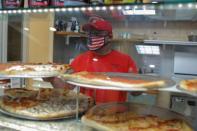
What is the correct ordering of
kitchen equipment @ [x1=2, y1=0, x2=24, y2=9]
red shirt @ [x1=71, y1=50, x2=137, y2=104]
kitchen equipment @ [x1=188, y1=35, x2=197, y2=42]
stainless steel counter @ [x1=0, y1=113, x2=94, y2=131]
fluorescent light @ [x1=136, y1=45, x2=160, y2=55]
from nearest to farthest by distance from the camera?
1. stainless steel counter @ [x1=0, y1=113, x2=94, y2=131]
2. kitchen equipment @ [x1=2, y1=0, x2=24, y2=9]
3. red shirt @ [x1=71, y1=50, x2=137, y2=104]
4. fluorescent light @ [x1=136, y1=45, x2=160, y2=55]
5. kitchen equipment @ [x1=188, y1=35, x2=197, y2=42]

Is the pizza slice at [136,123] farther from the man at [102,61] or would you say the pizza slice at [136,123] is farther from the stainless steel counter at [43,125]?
the man at [102,61]

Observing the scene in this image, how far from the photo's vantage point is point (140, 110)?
0.93 metres

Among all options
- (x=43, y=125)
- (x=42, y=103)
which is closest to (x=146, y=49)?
(x=42, y=103)

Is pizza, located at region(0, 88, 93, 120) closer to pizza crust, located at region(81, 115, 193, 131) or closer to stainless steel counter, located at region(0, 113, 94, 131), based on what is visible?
stainless steel counter, located at region(0, 113, 94, 131)

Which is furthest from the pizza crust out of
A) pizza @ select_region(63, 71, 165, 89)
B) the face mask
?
the face mask

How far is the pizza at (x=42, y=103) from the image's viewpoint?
0.89 meters

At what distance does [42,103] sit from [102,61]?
17.4 inches

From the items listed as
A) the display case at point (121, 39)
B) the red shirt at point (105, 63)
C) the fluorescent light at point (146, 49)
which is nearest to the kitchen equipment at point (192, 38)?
the display case at point (121, 39)

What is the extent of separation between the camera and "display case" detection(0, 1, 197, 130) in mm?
841

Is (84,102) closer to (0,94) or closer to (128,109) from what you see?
(128,109)

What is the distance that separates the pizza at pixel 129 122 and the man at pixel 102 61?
0.87 ft

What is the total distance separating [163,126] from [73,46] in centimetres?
128

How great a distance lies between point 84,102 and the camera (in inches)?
38.7

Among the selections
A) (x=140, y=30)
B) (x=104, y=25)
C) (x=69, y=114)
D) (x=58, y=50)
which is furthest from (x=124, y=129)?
(x=140, y=30)
